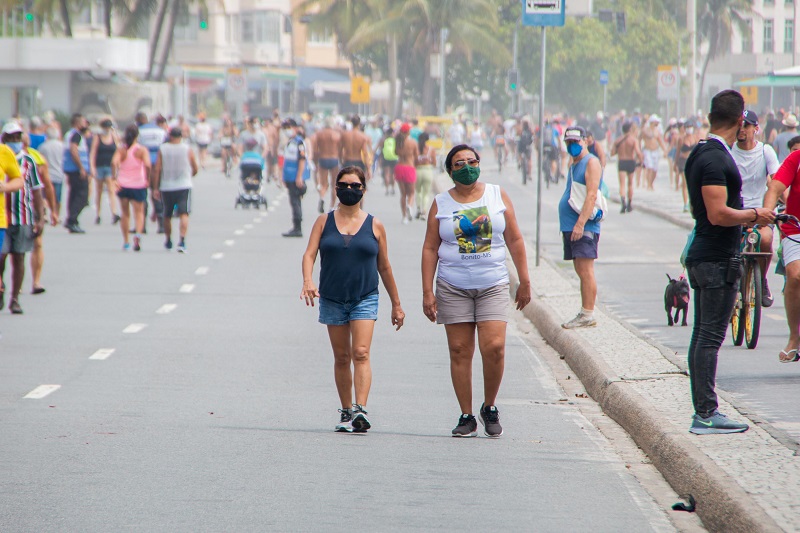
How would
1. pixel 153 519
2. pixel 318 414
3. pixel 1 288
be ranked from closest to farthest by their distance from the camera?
pixel 153 519 → pixel 318 414 → pixel 1 288

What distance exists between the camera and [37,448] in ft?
24.7

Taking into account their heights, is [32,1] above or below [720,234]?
above

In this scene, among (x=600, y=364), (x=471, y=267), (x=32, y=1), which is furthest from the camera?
(x=32, y=1)

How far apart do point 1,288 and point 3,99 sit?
40306 millimetres

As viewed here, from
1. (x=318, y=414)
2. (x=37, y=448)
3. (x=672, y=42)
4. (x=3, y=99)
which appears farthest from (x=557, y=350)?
(x=672, y=42)

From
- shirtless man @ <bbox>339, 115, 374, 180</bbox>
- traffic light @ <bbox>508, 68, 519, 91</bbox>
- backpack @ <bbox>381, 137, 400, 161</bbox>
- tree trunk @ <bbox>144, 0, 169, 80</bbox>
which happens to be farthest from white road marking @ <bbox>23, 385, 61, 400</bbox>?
tree trunk @ <bbox>144, 0, 169, 80</bbox>

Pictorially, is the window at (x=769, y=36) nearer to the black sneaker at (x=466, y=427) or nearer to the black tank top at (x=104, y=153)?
the black tank top at (x=104, y=153)

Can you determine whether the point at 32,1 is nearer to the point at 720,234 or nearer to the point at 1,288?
the point at 1,288

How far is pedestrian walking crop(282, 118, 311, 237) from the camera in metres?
22.9

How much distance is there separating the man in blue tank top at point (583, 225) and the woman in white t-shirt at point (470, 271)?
3.99 metres

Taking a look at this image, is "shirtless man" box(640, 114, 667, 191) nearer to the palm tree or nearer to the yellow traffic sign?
the yellow traffic sign

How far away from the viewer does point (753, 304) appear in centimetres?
1105

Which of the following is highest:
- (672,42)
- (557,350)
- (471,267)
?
(672,42)

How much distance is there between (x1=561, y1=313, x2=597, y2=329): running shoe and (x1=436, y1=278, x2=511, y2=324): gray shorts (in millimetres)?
4096
